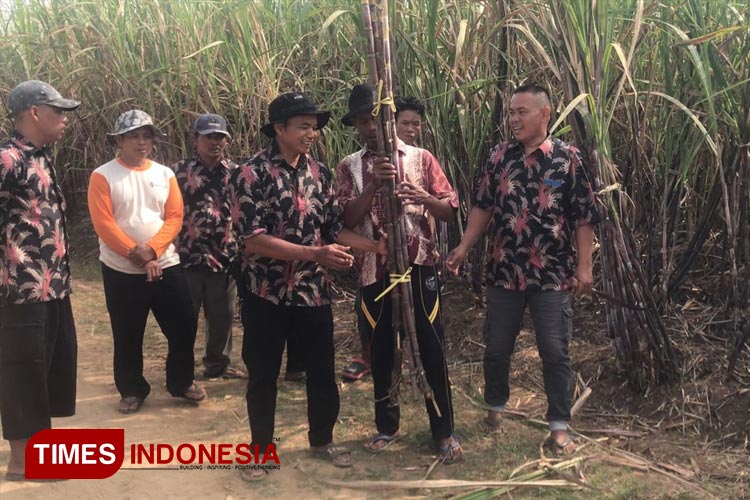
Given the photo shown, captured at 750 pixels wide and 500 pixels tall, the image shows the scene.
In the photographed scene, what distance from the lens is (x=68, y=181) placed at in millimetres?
6887

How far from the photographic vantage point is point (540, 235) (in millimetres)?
2670

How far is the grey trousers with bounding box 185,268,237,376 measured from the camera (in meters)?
3.67

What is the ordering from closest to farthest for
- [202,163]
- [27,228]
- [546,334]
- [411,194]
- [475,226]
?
[411,194], [27,228], [546,334], [475,226], [202,163]

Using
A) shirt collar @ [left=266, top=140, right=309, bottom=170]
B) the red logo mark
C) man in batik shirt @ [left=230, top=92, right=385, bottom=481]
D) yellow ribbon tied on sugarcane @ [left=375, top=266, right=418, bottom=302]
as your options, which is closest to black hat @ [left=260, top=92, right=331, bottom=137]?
man in batik shirt @ [left=230, top=92, right=385, bottom=481]

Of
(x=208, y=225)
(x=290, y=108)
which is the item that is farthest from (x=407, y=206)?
(x=208, y=225)

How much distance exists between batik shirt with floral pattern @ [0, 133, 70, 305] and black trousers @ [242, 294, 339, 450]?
785 mm

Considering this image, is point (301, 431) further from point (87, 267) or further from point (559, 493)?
point (87, 267)

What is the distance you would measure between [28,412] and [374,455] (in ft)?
4.50

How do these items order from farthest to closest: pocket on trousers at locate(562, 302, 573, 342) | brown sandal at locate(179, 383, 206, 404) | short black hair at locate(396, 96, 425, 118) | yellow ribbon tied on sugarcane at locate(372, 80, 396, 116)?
brown sandal at locate(179, 383, 206, 404) → short black hair at locate(396, 96, 425, 118) → pocket on trousers at locate(562, 302, 573, 342) → yellow ribbon tied on sugarcane at locate(372, 80, 396, 116)

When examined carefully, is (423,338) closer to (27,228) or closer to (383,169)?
(383,169)

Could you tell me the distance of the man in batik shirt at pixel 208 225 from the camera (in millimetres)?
3602

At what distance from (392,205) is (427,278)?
37 centimetres

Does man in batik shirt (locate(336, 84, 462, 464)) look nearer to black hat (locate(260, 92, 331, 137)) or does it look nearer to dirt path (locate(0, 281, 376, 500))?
black hat (locate(260, 92, 331, 137))

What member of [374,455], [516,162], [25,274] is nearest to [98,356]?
[25,274]
